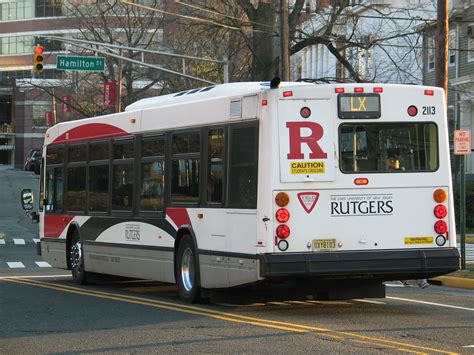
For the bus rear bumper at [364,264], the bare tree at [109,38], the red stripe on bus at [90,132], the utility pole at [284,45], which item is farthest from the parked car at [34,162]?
the bus rear bumper at [364,264]

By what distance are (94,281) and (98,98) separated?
3942 cm

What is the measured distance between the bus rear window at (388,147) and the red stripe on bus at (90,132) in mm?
4784

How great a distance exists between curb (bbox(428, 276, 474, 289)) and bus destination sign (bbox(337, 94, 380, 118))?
6.24 metres

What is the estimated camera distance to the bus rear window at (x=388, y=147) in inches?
460

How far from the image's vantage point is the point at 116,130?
1563cm

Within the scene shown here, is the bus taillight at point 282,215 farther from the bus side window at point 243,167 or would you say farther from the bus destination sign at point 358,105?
the bus destination sign at point 358,105

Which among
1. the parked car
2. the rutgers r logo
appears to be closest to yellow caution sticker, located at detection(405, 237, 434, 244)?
the rutgers r logo

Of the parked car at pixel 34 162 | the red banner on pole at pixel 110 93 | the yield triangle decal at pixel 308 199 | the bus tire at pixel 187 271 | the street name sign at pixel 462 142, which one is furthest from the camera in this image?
the parked car at pixel 34 162

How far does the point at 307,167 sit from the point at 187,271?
2844 mm

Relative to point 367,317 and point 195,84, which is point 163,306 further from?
point 195,84

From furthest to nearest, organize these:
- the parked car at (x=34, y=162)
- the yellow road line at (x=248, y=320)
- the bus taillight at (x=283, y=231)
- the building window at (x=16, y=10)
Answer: the building window at (x=16, y=10) < the parked car at (x=34, y=162) < the bus taillight at (x=283, y=231) < the yellow road line at (x=248, y=320)

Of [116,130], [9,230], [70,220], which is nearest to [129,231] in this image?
[116,130]

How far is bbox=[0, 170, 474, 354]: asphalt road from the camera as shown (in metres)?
9.20

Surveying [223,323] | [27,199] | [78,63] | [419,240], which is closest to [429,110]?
[419,240]
